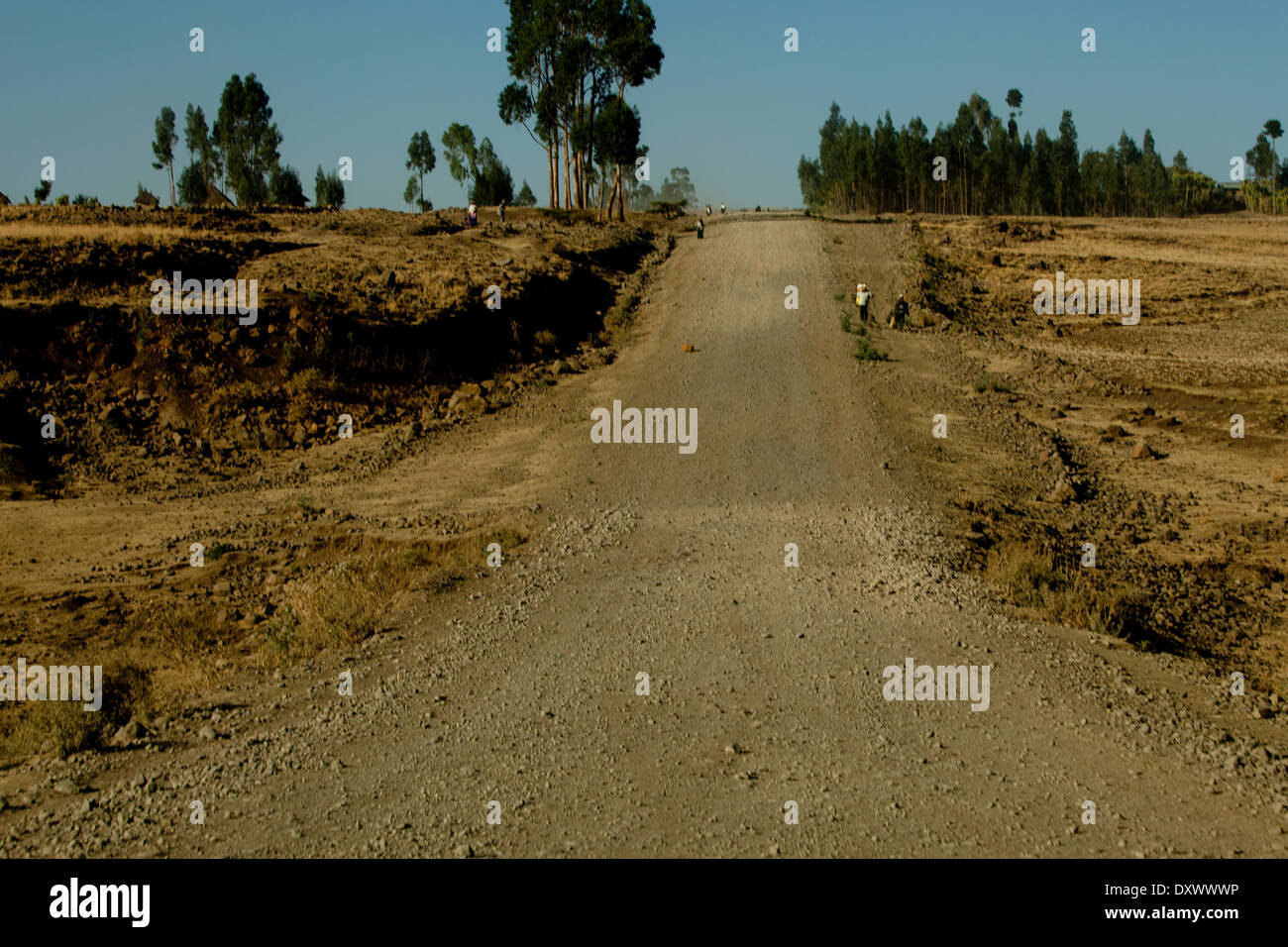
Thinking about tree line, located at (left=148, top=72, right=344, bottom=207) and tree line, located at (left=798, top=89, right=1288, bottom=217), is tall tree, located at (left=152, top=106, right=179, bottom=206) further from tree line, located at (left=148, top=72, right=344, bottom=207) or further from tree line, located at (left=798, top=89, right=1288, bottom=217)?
tree line, located at (left=798, top=89, right=1288, bottom=217)

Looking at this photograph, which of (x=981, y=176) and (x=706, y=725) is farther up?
(x=981, y=176)

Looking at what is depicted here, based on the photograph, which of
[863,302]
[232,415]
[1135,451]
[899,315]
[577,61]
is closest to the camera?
[1135,451]

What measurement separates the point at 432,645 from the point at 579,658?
5.94 feet

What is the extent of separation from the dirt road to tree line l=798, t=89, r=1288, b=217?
91733mm

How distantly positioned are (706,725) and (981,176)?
106309 mm

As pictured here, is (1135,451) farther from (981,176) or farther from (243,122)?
(981,176)

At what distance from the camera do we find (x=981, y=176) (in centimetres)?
10369

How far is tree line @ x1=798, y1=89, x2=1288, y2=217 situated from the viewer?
101 meters

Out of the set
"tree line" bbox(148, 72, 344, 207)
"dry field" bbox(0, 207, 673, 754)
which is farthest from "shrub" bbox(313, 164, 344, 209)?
"dry field" bbox(0, 207, 673, 754)

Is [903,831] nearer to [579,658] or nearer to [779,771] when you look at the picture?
[779,771]

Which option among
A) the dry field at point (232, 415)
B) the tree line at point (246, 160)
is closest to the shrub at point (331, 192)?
the tree line at point (246, 160)

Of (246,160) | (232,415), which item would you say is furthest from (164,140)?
(232,415)
